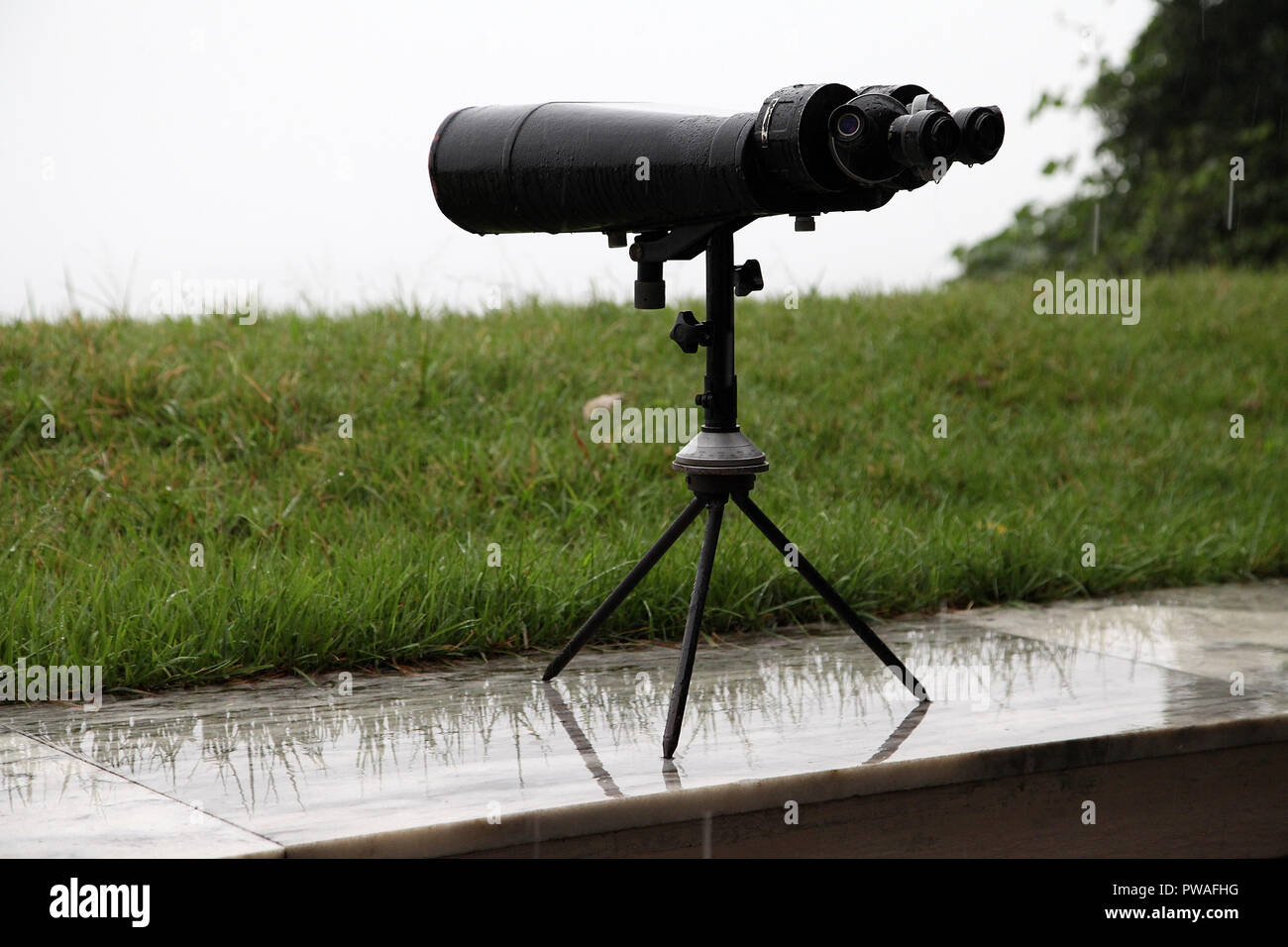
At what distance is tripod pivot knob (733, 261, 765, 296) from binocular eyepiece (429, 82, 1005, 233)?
148mm

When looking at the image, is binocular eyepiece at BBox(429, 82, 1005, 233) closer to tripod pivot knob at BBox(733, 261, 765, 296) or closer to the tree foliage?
tripod pivot knob at BBox(733, 261, 765, 296)

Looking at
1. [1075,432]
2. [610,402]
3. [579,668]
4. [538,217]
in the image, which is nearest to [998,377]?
[1075,432]

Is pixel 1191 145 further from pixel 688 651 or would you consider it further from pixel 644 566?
pixel 688 651

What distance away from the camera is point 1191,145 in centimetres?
1326

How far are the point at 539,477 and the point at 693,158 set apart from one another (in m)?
2.18

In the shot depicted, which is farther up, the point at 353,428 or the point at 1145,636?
the point at 353,428

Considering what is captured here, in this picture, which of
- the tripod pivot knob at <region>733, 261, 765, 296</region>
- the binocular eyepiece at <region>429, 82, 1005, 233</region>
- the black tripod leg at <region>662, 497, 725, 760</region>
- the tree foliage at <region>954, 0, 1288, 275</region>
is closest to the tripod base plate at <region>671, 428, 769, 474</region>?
the black tripod leg at <region>662, 497, 725, 760</region>

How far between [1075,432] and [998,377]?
524 mm

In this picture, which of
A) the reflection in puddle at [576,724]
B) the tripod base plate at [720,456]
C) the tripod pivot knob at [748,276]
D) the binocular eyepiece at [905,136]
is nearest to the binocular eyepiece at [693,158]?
the binocular eyepiece at [905,136]

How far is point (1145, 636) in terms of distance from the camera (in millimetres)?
3984

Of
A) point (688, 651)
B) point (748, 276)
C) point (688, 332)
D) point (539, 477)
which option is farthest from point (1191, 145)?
point (688, 651)
